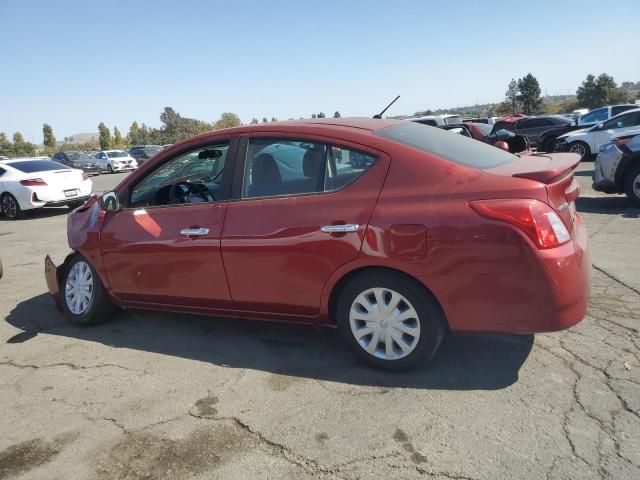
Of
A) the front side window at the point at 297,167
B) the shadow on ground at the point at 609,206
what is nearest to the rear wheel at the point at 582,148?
the shadow on ground at the point at 609,206

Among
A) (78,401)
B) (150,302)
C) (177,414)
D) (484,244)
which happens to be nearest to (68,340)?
(150,302)

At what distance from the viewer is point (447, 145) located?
3.40 m

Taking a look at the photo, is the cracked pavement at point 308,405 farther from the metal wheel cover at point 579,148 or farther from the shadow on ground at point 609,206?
the metal wheel cover at point 579,148

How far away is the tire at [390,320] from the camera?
3010 millimetres

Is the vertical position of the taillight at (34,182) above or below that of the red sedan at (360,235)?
above

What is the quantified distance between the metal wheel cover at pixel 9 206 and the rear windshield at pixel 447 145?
37.1ft

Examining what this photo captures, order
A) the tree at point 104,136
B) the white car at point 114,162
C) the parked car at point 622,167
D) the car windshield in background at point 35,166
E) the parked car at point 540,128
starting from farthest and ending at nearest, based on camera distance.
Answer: the tree at point 104,136, the white car at point 114,162, the parked car at point 540,128, the car windshield in background at point 35,166, the parked car at point 622,167

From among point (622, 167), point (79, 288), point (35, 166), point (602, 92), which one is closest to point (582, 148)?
point (622, 167)

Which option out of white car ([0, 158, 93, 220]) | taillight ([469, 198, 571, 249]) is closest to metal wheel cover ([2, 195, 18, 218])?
white car ([0, 158, 93, 220])

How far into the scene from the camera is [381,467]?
2.38 metres

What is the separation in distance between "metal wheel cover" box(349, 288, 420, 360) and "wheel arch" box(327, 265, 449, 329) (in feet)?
0.41

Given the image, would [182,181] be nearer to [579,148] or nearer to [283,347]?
[283,347]

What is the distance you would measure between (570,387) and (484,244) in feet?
3.27

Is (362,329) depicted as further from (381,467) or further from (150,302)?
(150,302)
